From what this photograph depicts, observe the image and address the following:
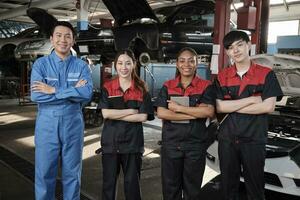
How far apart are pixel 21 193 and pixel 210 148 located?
2023 mm

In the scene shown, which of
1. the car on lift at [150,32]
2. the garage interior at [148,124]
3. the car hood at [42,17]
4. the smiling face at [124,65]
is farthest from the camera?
the car hood at [42,17]

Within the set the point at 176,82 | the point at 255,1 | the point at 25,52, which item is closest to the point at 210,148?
the point at 176,82

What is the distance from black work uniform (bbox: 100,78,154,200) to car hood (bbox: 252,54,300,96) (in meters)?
1.79

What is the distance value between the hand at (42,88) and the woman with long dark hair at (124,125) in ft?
1.31

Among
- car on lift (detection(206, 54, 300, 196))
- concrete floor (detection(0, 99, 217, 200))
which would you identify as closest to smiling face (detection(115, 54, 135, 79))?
car on lift (detection(206, 54, 300, 196))

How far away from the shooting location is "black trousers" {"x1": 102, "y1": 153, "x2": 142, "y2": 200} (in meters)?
2.57

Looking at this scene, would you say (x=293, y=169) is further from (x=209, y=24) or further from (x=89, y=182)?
(x=209, y=24)

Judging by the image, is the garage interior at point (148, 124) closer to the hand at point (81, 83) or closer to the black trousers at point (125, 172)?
the black trousers at point (125, 172)

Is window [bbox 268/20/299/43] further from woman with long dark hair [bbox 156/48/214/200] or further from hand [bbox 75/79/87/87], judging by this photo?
hand [bbox 75/79/87/87]

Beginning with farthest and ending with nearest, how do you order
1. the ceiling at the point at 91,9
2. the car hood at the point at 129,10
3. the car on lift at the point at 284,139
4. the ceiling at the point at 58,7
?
the ceiling at the point at 91,9 < the ceiling at the point at 58,7 < the car hood at the point at 129,10 < the car on lift at the point at 284,139

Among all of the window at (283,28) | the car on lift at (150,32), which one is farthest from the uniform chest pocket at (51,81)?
the window at (283,28)

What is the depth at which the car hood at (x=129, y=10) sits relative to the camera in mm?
5418

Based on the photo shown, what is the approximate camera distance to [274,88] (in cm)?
237

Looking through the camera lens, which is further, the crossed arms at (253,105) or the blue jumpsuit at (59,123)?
the blue jumpsuit at (59,123)
